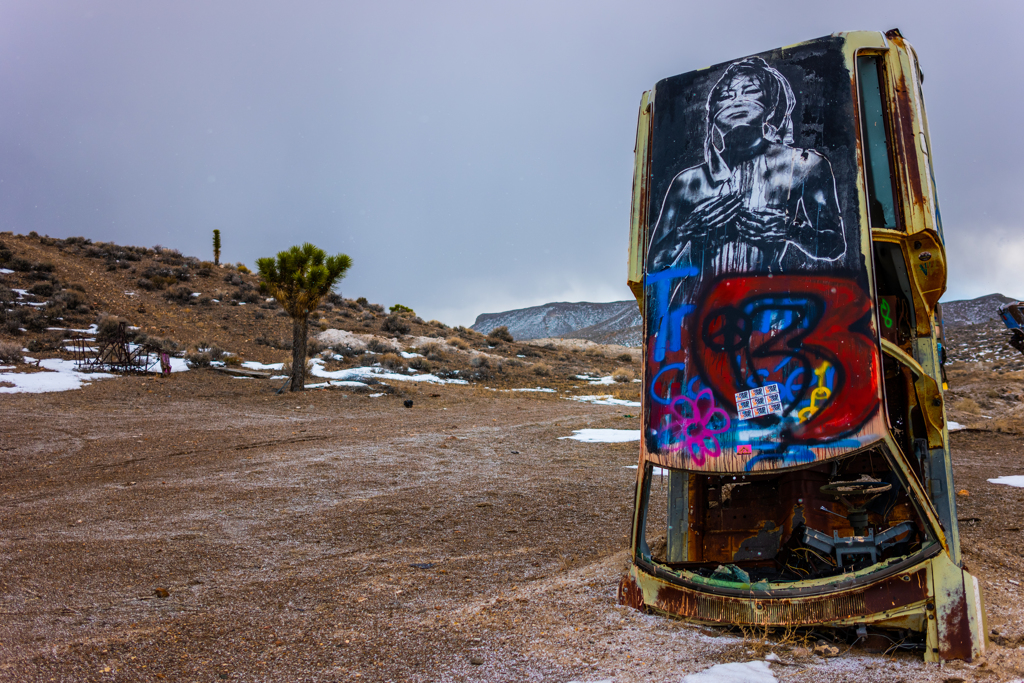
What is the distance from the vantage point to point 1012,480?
808 centimetres

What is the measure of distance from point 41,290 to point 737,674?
1330 inches

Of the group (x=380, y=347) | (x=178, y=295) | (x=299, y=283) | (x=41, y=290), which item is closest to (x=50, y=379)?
(x=299, y=283)

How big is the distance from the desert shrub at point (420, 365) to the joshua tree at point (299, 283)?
6.40 m

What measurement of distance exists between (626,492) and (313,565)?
441 cm

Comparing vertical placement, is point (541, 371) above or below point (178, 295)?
below

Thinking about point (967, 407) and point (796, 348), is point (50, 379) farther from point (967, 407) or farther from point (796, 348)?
point (967, 407)

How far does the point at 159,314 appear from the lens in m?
29.2

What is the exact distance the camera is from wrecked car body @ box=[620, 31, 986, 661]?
10.0 feet

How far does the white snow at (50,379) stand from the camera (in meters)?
15.4

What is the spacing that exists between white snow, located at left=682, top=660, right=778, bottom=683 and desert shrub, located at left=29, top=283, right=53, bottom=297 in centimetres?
3333

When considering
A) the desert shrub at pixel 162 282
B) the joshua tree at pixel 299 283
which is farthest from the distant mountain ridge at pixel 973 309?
the desert shrub at pixel 162 282

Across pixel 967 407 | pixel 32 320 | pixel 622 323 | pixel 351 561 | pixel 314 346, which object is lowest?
pixel 351 561

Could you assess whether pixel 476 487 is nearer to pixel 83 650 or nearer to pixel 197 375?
pixel 83 650

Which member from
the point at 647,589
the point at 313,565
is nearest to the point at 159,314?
the point at 313,565
